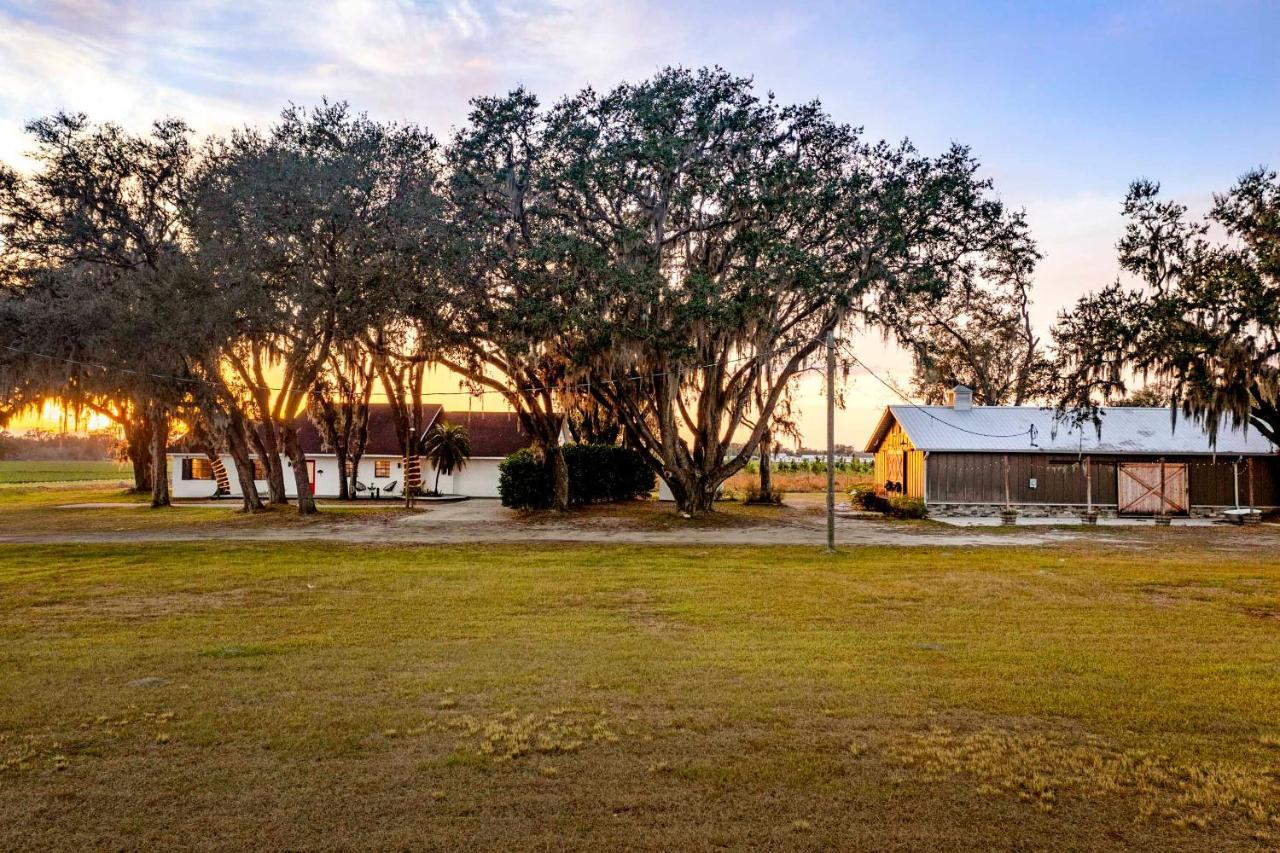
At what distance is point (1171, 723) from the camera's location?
20.4 ft

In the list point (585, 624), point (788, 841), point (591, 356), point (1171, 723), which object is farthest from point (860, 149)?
point (788, 841)

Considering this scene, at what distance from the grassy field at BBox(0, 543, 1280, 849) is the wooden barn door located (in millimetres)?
19745

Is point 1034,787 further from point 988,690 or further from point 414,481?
point 414,481

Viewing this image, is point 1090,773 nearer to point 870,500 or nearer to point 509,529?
point 509,529

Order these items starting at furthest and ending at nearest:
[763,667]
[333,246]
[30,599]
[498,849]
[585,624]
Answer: [333,246]
[30,599]
[585,624]
[763,667]
[498,849]

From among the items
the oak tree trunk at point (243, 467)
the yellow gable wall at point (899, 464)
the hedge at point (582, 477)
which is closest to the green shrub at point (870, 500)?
the yellow gable wall at point (899, 464)

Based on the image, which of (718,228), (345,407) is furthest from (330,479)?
(718,228)

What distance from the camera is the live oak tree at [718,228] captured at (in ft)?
79.2

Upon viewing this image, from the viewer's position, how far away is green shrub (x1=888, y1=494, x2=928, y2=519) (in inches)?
1153

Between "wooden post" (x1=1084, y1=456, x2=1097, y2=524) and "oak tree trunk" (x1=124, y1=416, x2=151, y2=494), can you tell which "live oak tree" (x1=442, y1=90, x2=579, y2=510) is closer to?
"wooden post" (x1=1084, y1=456, x2=1097, y2=524)

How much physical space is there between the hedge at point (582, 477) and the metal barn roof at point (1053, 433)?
1235 centimetres

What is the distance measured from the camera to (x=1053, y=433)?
3012 centimetres

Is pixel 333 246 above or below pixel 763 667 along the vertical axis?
above

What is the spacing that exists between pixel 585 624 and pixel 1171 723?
610cm
